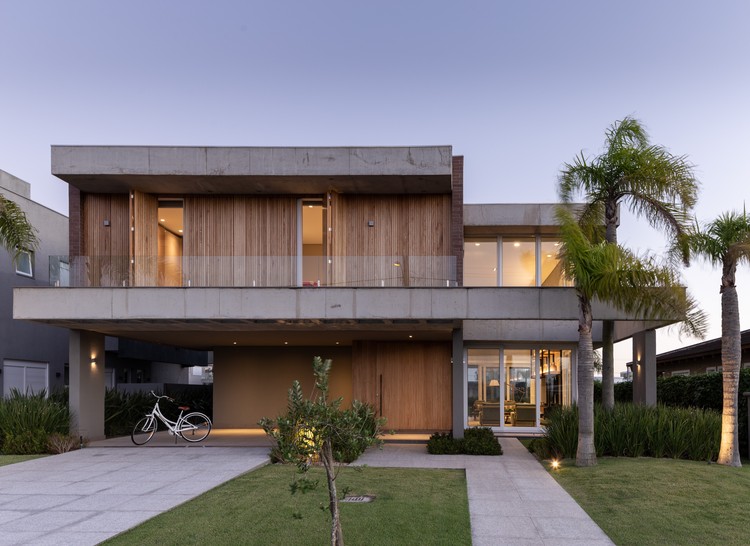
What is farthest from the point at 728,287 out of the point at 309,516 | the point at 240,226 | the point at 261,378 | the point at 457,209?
the point at 261,378

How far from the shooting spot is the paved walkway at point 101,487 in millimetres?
7697

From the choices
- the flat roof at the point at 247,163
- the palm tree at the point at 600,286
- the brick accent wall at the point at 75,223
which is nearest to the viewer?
the palm tree at the point at 600,286

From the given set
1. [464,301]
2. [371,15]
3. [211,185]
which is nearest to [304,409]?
[464,301]

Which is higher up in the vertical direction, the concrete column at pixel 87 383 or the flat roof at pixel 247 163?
the flat roof at pixel 247 163

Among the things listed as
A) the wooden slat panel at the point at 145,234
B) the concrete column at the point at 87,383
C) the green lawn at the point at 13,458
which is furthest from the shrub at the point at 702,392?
the green lawn at the point at 13,458

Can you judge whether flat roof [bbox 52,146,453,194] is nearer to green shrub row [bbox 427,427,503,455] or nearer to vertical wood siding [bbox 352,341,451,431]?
vertical wood siding [bbox 352,341,451,431]

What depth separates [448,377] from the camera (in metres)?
19.0

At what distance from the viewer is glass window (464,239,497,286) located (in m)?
20.6

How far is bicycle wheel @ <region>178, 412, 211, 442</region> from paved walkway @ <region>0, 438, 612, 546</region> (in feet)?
2.37

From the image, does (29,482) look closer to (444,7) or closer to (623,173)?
(623,173)

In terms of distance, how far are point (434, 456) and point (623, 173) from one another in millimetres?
7184

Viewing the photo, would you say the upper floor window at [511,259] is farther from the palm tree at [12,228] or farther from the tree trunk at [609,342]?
the palm tree at [12,228]

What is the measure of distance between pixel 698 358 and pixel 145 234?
21.0 meters

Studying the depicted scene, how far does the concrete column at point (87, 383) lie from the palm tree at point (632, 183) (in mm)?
12021
